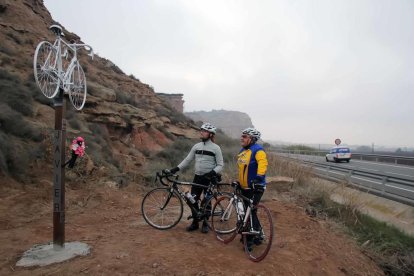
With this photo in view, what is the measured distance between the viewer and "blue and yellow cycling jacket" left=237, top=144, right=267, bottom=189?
5.67m

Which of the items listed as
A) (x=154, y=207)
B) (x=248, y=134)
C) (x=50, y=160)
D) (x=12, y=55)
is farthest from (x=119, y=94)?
(x=248, y=134)

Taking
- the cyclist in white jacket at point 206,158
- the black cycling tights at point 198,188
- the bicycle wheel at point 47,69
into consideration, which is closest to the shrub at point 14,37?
the bicycle wheel at point 47,69

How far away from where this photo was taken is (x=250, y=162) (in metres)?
5.88

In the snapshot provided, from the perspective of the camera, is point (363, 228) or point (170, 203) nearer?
point (170, 203)

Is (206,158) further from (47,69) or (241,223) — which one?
(47,69)

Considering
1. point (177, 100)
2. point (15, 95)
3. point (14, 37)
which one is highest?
point (177, 100)

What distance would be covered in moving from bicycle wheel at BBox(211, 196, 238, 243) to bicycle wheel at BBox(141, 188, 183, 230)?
0.73m

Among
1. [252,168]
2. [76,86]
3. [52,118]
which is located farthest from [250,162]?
[52,118]

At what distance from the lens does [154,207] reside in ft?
23.0

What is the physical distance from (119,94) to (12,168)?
12.4 m

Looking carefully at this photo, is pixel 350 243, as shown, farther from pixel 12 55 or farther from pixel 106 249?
pixel 12 55

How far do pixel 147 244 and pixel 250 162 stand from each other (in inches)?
89.0

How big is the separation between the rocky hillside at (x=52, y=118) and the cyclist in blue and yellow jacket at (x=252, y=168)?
239 inches

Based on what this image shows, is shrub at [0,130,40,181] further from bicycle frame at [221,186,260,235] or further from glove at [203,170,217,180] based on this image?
bicycle frame at [221,186,260,235]
